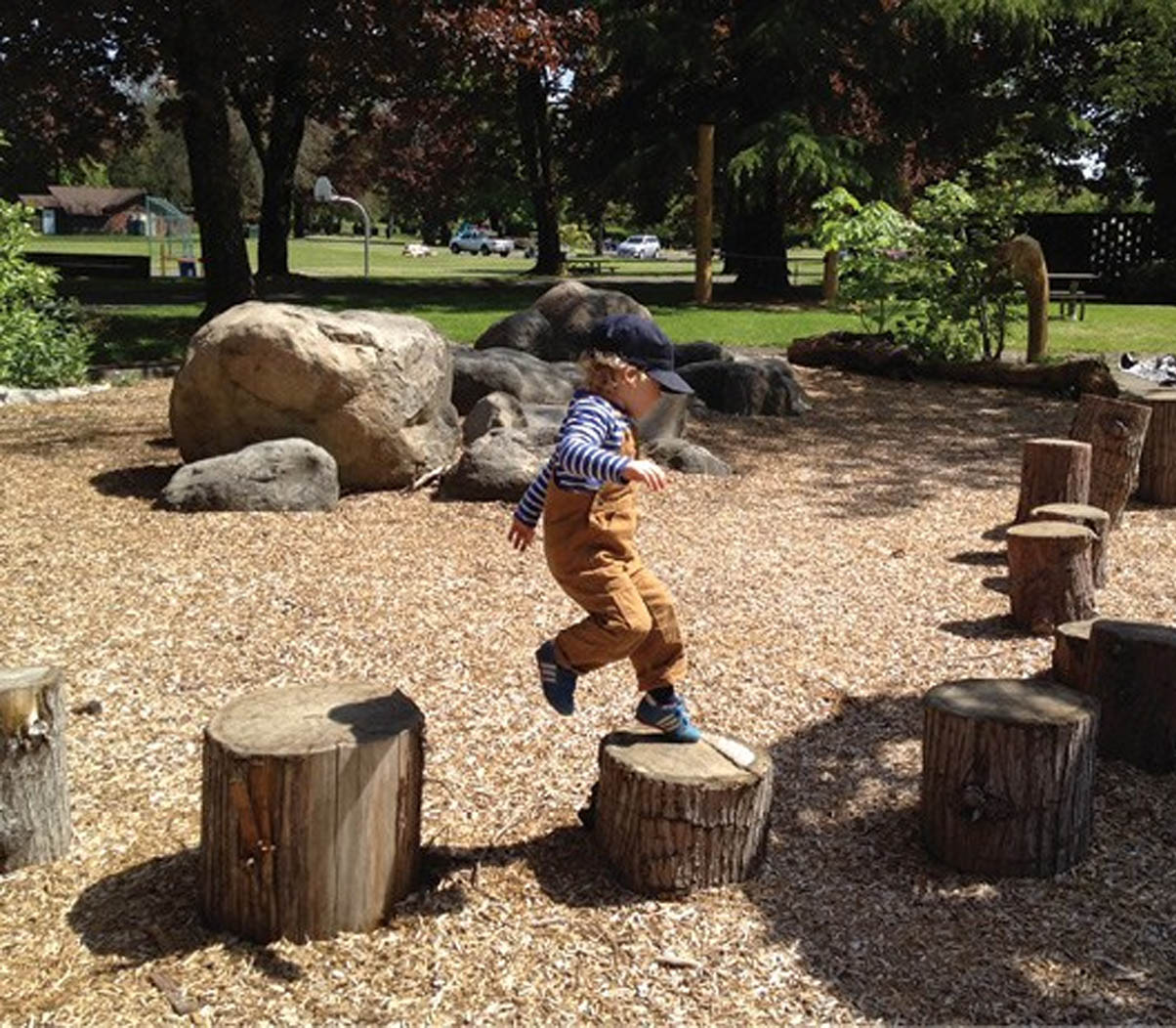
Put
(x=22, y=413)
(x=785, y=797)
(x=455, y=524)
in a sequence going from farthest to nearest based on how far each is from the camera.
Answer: (x=22, y=413)
(x=455, y=524)
(x=785, y=797)

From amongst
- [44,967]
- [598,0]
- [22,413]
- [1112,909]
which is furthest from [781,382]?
[598,0]

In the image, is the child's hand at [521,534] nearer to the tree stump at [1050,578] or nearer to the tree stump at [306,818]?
the tree stump at [306,818]

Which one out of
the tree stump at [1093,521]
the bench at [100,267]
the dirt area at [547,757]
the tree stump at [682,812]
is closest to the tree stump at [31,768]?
the dirt area at [547,757]

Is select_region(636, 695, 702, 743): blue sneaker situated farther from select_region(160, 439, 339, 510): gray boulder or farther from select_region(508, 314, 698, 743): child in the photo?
select_region(160, 439, 339, 510): gray boulder

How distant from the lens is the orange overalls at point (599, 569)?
3668 millimetres

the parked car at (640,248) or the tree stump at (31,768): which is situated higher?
the parked car at (640,248)

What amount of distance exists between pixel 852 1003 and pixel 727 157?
19713 mm

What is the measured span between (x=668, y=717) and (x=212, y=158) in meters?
12.8

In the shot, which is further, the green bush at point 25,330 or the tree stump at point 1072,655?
the green bush at point 25,330

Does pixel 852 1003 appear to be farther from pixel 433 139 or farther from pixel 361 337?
pixel 433 139

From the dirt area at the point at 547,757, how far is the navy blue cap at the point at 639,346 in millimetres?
1476

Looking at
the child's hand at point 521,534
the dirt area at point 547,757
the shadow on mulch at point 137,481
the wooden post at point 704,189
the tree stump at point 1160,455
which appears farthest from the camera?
the wooden post at point 704,189

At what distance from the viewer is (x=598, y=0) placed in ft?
71.8

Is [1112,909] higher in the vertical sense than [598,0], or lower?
lower
